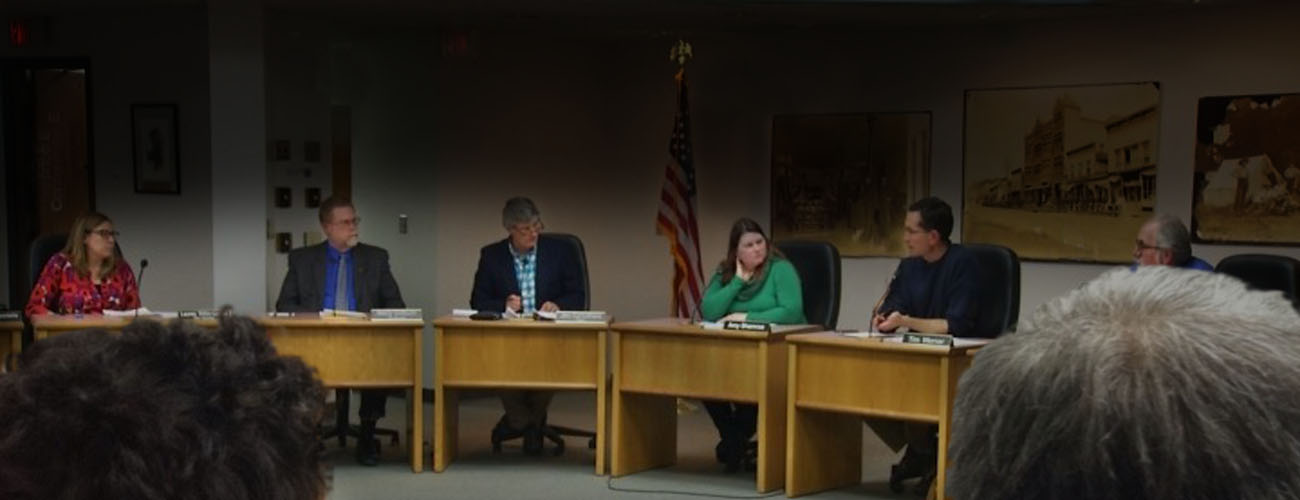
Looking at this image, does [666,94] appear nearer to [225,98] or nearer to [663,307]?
[663,307]

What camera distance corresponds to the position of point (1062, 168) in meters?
7.82

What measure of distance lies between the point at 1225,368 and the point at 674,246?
25.2 ft

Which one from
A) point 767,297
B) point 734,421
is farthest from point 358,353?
point 767,297

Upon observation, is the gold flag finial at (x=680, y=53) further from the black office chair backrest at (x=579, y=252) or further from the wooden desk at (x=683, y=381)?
the wooden desk at (x=683, y=381)

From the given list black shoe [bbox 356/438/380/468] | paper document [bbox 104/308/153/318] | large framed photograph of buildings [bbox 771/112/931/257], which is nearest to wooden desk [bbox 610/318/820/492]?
black shoe [bbox 356/438/380/468]

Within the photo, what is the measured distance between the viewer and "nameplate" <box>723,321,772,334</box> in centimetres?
598

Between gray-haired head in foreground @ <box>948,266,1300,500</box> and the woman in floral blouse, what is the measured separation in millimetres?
6169

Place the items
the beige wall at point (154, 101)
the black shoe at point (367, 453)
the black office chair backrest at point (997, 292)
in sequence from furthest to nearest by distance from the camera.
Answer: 1. the beige wall at point (154, 101)
2. the black shoe at point (367, 453)
3. the black office chair backrest at point (997, 292)

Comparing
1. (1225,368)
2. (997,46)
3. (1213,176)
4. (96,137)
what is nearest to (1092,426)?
(1225,368)

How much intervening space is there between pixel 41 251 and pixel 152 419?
610 cm

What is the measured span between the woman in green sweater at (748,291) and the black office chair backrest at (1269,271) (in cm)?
179

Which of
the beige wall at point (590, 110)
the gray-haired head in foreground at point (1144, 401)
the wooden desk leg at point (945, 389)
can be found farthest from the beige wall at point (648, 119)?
the gray-haired head in foreground at point (1144, 401)

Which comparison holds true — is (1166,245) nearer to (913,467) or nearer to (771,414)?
Result: (913,467)

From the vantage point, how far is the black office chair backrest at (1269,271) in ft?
18.6
